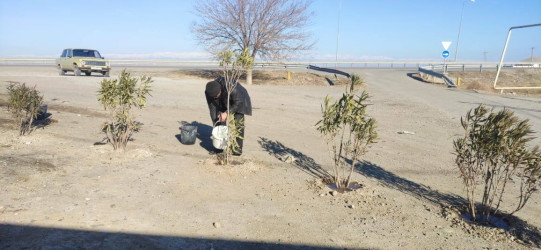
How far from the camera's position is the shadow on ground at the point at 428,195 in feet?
14.6

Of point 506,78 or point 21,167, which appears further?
point 506,78

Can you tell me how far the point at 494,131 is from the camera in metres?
4.49

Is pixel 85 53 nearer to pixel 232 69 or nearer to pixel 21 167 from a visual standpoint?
pixel 21 167

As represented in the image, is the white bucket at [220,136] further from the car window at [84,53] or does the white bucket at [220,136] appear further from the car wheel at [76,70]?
the car window at [84,53]

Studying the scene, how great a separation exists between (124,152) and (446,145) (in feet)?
22.9

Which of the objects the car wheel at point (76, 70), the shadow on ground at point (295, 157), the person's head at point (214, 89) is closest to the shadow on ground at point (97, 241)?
the shadow on ground at point (295, 157)

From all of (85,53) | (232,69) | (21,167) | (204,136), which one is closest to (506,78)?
(85,53)

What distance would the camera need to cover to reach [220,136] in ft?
21.4

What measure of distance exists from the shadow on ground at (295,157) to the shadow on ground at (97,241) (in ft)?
8.46

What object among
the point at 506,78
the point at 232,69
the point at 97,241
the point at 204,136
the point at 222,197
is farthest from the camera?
the point at 506,78

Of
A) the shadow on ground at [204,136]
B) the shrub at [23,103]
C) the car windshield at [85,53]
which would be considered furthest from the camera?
the car windshield at [85,53]

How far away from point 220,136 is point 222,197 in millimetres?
1517

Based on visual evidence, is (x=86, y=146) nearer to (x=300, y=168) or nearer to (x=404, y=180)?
(x=300, y=168)

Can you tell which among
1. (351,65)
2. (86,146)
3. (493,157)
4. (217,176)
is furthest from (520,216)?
(351,65)
